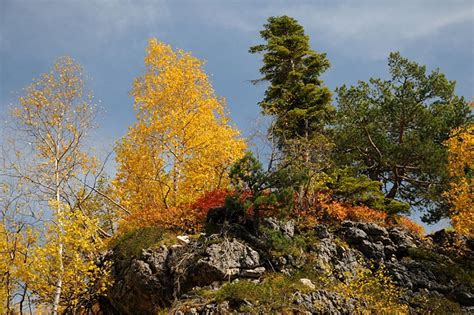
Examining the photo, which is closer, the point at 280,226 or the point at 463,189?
the point at 463,189

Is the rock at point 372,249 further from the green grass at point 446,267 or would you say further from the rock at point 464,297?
the rock at point 464,297

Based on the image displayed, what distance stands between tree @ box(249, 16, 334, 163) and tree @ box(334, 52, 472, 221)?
1226 millimetres

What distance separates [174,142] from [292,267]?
253 inches

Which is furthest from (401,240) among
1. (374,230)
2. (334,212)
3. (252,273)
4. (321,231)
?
(252,273)

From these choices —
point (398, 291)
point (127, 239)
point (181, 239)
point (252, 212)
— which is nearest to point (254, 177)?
point (252, 212)

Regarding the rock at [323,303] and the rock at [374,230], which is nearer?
the rock at [323,303]

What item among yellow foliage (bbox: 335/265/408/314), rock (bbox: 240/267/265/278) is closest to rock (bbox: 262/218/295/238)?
rock (bbox: 240/267/265/278)

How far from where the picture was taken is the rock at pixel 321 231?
1439 cm

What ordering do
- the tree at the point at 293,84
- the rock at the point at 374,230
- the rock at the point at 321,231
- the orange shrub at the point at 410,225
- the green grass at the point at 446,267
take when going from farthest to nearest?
the tree at the point at 293,84, the orange shrub at the point at 410,225, the rock at the point at 374,230, the rock at the point at 321,231, the green grass at the point at 446,267

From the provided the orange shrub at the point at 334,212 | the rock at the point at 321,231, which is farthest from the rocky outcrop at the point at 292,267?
the orange shrub at the point at 334,212

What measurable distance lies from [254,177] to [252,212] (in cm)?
123

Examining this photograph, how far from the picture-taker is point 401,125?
20.1 metres

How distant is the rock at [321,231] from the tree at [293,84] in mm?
3781

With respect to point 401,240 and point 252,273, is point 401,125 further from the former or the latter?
point 252,273
